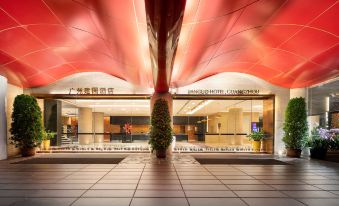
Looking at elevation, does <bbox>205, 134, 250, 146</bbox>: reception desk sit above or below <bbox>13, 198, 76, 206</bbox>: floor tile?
below

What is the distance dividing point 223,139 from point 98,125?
7.25 metres

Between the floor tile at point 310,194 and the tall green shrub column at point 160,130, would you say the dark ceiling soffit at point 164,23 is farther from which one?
the tall green shrub column at point 160,130

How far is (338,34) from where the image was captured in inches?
264

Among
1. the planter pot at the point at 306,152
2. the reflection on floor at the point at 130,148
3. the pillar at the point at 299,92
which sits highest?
the pillar at the point at 299,92

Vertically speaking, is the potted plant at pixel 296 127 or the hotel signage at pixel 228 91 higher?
the hotel signage at pixel 228 91

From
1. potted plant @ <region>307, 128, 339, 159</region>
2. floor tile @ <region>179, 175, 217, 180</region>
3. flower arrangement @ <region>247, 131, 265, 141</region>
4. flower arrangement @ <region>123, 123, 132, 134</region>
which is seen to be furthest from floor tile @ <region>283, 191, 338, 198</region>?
flower arrangement @ <region>123, 123, 132, 134</region>

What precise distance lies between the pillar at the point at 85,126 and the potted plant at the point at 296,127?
383 inches

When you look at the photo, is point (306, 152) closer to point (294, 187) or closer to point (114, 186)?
point (294, 187)

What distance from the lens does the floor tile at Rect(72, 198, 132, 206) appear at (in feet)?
13.7

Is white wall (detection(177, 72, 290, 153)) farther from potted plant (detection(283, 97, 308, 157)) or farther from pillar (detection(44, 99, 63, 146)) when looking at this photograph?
pillar (detection(44, 99, 63, 146))

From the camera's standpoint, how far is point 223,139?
1608cm

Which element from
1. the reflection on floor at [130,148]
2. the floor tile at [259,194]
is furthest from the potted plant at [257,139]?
the floor tile at [259,194]

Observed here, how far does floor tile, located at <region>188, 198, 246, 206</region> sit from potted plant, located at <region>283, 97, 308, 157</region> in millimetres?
→ 7196

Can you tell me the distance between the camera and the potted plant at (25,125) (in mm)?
10117
